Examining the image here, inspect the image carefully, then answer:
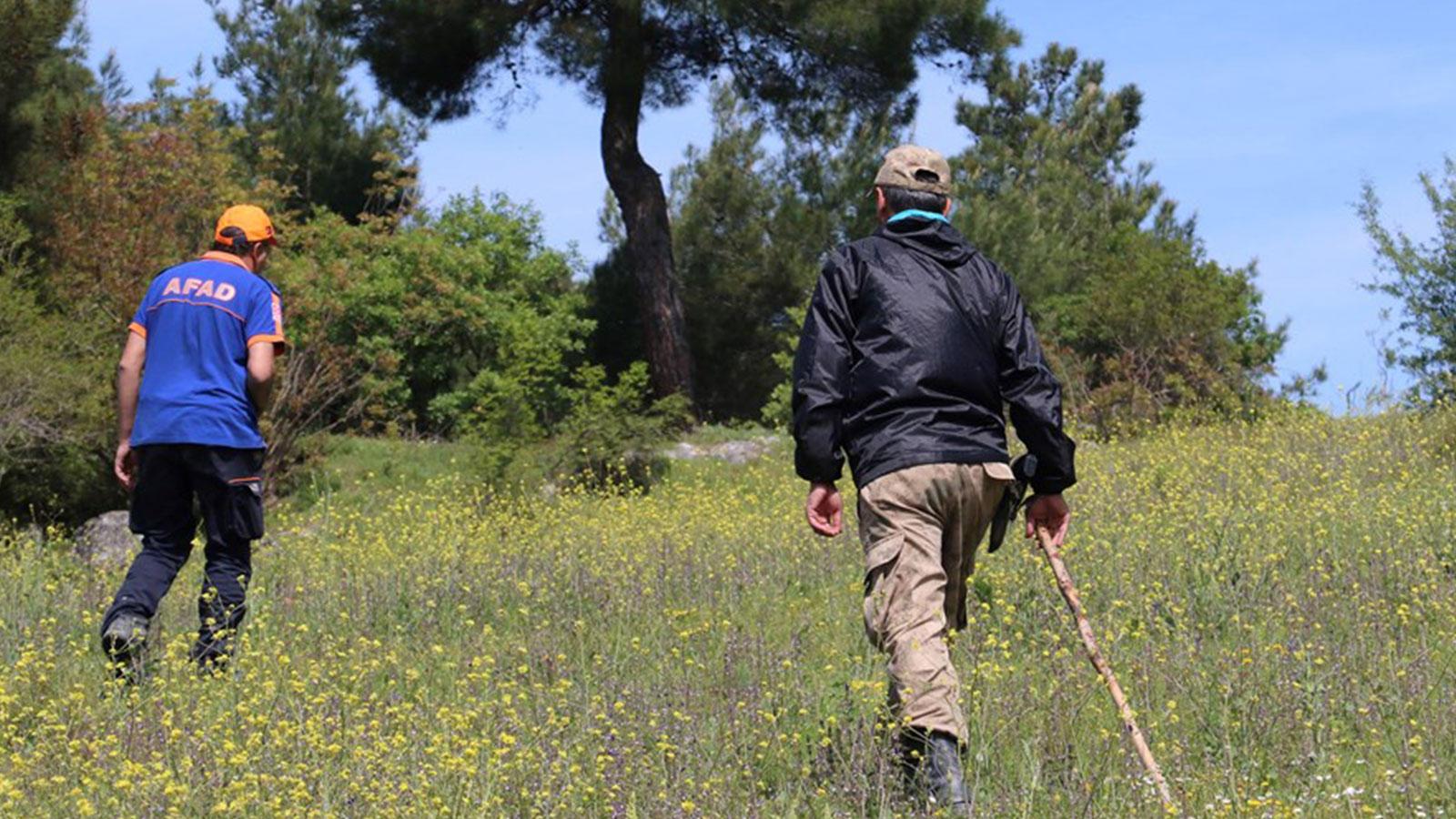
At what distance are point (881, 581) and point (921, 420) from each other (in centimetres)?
49

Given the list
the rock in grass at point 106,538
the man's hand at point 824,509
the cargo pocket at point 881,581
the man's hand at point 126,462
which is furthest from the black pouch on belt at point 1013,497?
the rock in grass at point 106,538

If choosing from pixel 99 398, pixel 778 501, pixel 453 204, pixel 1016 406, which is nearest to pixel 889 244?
pixel 1016 406

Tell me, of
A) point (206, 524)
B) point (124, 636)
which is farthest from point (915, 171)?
point (124, 636)

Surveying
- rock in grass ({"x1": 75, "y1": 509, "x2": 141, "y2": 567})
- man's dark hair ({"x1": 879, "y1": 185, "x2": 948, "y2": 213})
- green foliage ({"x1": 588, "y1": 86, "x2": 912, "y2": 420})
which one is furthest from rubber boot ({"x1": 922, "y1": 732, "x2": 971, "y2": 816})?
green foliage ({"x1": 588, "y1": 86, "x2": 912, "y2": 420})

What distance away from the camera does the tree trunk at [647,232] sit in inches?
897

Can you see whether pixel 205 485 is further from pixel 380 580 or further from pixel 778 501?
pixel 778 501

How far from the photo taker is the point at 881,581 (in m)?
5.05

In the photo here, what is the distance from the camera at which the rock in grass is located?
14719 mm

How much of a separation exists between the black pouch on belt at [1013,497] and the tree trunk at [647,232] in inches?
674

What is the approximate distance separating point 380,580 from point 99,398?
816 centimetres

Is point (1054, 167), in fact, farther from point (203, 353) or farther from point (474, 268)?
point (203, 353)

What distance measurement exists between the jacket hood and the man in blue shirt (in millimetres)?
2976

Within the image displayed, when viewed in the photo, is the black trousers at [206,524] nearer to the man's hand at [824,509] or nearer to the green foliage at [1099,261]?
the man's hand at [824,509]

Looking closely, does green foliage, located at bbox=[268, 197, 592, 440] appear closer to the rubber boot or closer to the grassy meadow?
the grassy meadow
